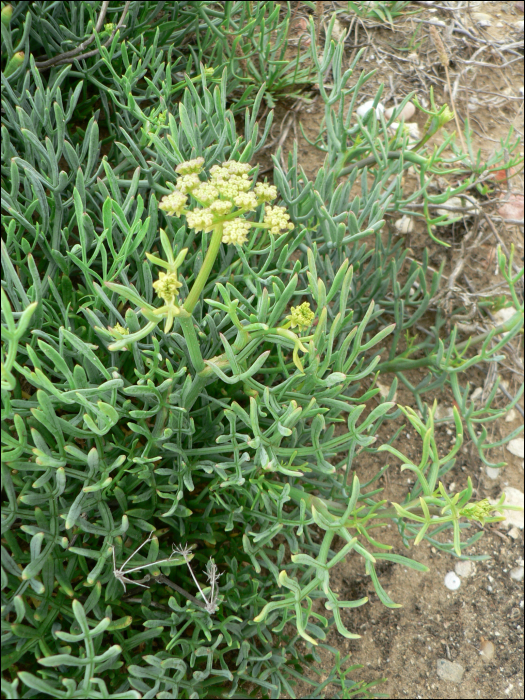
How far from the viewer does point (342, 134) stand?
151 centimetres

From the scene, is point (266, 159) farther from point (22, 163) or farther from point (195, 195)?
point (195, 195)

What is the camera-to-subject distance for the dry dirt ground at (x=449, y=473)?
62.8 inches

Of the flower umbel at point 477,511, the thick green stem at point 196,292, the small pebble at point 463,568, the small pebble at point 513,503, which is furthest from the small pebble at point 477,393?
the thick green stem at point 196,292

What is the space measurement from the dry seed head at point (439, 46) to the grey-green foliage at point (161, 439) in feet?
3.04

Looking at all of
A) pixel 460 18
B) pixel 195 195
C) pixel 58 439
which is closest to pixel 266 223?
pixel 195 195

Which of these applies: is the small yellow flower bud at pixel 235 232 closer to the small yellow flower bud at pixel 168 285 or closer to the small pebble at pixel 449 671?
the small yellow flower bud at pixel 168 285

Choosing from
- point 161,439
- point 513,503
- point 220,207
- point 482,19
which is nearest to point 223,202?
point 220,207

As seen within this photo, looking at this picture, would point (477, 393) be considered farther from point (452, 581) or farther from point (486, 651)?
point (486, 651)

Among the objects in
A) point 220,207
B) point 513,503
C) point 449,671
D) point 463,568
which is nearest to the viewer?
point 220,207

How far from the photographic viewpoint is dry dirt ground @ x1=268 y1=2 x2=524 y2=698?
1.59 m

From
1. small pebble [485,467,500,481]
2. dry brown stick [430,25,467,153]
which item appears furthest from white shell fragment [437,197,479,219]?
small pebble [485,467,500,481]

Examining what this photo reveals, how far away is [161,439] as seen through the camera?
1122mm

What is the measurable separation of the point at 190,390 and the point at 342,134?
0.82 metres

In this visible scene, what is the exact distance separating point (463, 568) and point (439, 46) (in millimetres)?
1892
